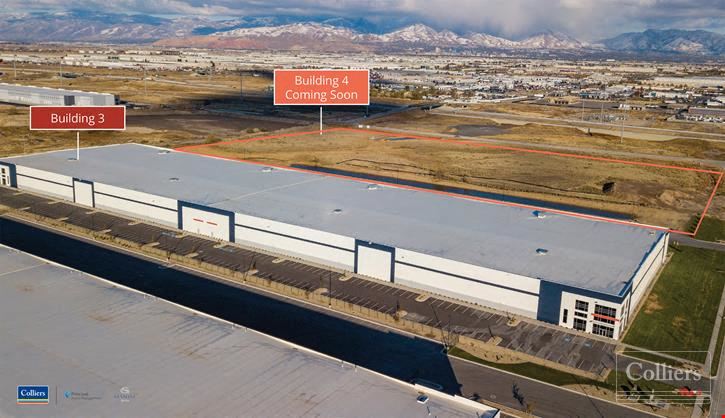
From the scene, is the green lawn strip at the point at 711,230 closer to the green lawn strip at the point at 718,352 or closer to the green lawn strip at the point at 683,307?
the green lawn strip at the point at 683,307

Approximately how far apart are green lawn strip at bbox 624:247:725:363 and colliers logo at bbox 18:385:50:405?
82.3 ft

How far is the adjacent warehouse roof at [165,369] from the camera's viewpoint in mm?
19078

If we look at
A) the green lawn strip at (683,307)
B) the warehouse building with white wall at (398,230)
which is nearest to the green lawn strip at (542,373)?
the warehouse building with white wall at (398,230)

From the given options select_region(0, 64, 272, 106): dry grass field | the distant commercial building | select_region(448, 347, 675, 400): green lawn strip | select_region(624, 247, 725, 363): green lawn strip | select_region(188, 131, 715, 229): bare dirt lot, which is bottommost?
select_region(448, 347, 675, 400): green lawn strip

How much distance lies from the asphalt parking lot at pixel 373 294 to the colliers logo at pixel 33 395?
16.3 m

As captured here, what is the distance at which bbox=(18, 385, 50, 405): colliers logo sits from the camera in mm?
18884

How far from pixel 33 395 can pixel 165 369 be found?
407 cm

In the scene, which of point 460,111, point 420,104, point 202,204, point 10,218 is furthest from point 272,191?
point 420,104

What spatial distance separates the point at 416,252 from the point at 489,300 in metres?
4.80

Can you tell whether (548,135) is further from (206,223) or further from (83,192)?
(83,192)

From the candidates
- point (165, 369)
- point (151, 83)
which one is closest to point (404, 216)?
point (165, 369)

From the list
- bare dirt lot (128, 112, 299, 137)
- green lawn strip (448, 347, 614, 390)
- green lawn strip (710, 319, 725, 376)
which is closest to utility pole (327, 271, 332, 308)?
green lawn strip (448, 347, 614, 390)

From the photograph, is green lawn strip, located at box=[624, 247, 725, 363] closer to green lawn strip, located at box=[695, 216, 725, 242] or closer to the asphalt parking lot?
the asphalt parking lot

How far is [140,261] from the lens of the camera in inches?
1481
